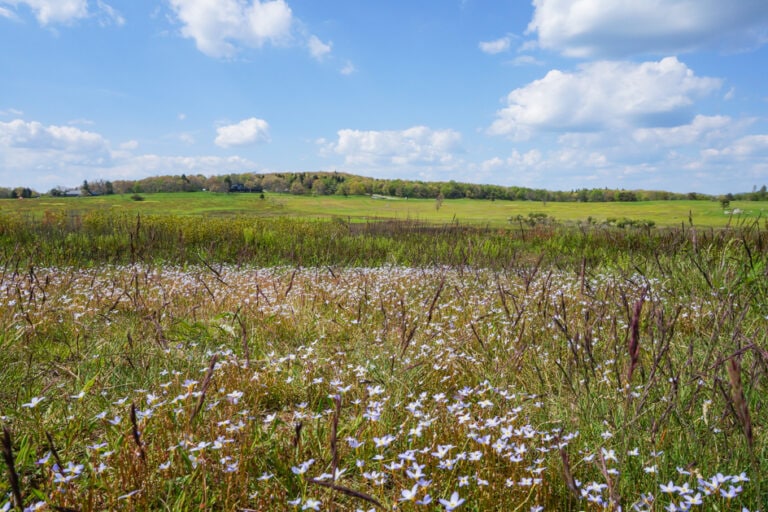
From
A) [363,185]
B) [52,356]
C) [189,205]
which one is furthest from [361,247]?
[363,185]

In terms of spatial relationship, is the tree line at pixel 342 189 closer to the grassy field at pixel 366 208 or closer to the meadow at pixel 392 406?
the grassy field at pixel 366 208

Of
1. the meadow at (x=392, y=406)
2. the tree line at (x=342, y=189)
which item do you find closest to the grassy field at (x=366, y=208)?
the tree line at (x=342, y=189)

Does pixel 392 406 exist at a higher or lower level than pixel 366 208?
lower

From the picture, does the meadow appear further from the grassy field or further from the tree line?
the tree line

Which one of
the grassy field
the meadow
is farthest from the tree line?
the meadow

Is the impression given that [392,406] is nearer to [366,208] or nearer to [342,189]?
[366,208]

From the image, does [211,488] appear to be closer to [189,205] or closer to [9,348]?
[9,348]

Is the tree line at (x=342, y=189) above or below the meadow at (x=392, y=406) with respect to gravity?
above

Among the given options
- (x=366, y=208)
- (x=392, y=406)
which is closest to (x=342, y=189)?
(x=366, y=208)

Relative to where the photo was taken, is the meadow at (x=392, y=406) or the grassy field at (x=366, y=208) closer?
the meadow at (x=392, y=406)

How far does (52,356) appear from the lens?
4.61 meters

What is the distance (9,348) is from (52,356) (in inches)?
14.3

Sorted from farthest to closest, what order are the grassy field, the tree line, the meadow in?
the tree line → the grassy field → the meadow

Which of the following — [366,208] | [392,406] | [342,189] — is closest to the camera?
[392,406]
